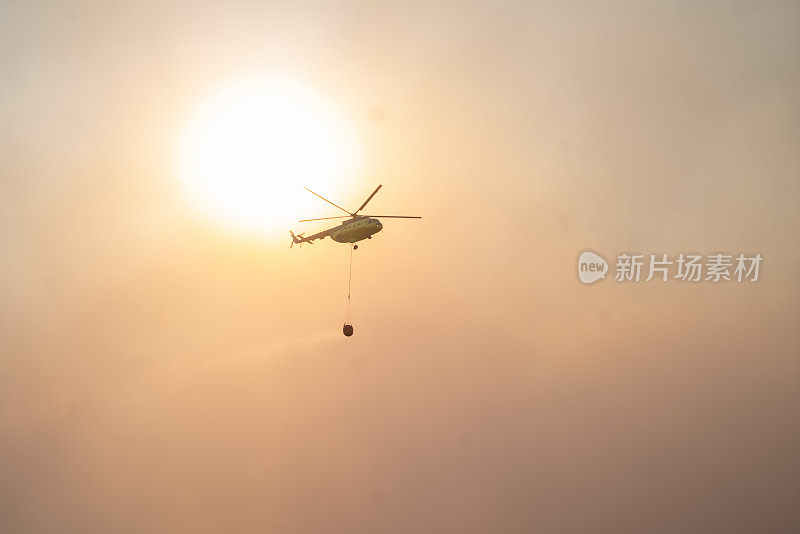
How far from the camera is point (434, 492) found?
47.8 feet

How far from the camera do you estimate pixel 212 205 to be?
42.5 feet

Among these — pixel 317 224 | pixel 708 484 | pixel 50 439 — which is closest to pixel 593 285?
pixel 708 484

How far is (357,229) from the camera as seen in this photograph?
10.1 metres

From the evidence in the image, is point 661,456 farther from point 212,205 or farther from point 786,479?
point 212,205

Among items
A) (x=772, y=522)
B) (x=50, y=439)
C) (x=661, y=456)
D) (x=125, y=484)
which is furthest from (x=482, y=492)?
(x=50, y=439)

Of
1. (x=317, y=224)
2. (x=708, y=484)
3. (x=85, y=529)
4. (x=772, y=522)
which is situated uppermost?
(x=317, y=224)

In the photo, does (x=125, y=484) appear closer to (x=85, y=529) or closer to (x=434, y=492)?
(x=85, y=529)

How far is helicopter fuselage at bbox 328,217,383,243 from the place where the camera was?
32.9ft

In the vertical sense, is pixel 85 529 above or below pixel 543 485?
below

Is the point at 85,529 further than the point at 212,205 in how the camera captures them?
Yes

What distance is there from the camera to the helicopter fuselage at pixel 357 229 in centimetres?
1002

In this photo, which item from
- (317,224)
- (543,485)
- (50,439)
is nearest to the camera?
(317,224)

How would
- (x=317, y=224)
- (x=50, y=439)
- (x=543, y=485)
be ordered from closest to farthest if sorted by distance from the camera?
(x=317, y=224) → (x=50, y=439) → (x=543, y=485)

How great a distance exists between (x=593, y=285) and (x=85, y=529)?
591 inches
